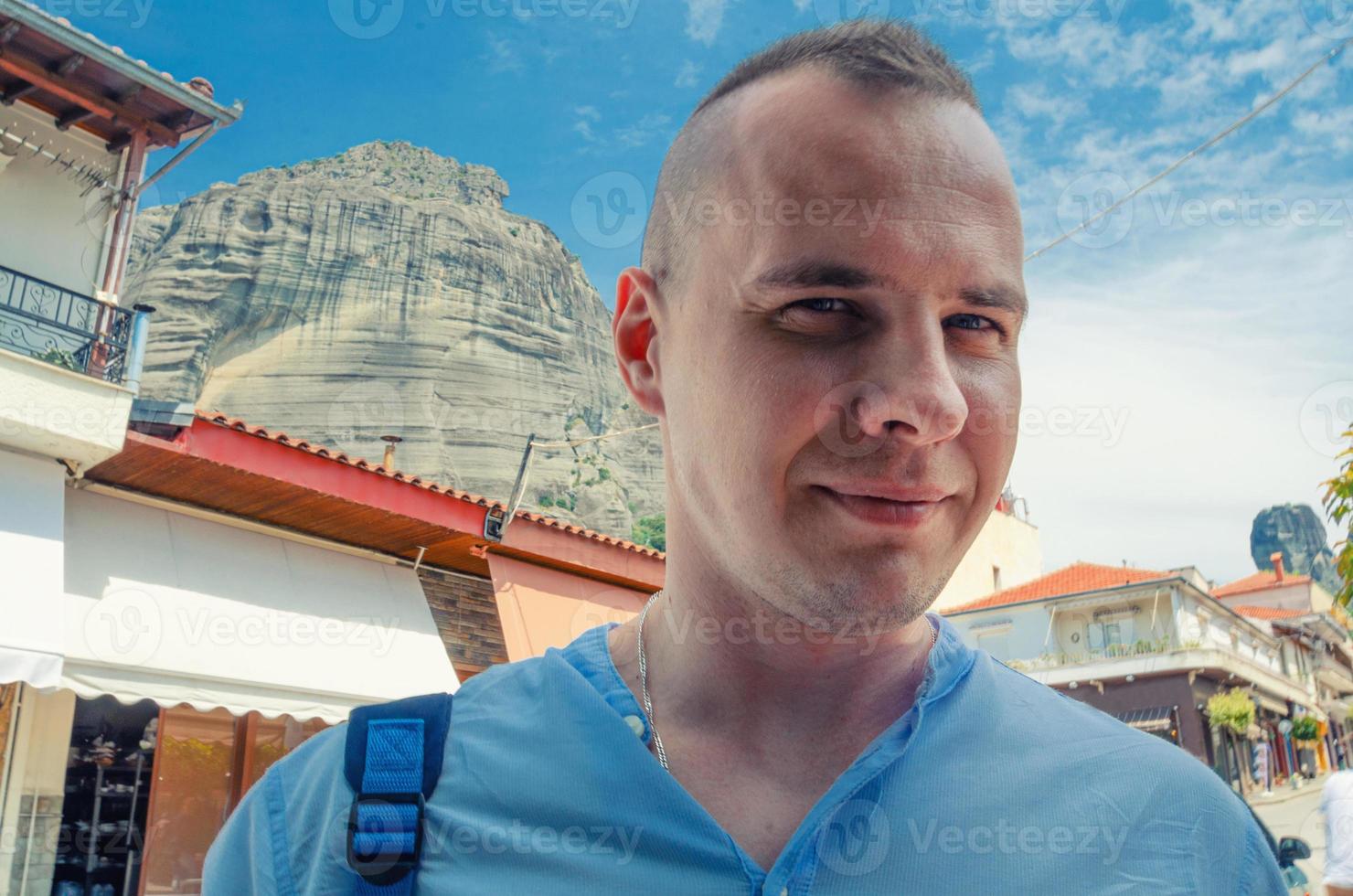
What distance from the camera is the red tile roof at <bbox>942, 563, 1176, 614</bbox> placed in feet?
103

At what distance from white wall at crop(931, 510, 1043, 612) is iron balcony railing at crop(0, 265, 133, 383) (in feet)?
94.3

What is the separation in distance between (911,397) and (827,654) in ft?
1.33

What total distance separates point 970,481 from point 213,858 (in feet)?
3.62

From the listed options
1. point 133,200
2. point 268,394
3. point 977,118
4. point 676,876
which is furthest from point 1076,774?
point 268,394

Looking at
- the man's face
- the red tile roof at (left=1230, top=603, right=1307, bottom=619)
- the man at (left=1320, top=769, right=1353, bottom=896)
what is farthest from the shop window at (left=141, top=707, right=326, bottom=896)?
the red tile roof at (left=1230, top=603, right=1307, bottom=619)

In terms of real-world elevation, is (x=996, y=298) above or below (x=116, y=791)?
above

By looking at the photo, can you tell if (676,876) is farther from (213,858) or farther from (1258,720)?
(1258,720)

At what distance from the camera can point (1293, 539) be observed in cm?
11094

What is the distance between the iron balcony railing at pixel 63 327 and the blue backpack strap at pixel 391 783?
8402 millimetres

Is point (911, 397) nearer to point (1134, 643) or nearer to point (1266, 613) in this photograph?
point (1134, 643)

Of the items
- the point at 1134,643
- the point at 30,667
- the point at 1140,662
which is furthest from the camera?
the point at 1134,643

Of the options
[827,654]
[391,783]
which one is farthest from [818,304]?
[391,783]

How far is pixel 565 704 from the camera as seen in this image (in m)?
1.25

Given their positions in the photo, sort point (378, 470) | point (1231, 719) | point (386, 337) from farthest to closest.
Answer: point (386, 337), point (1231, 719), point (378, 470)
